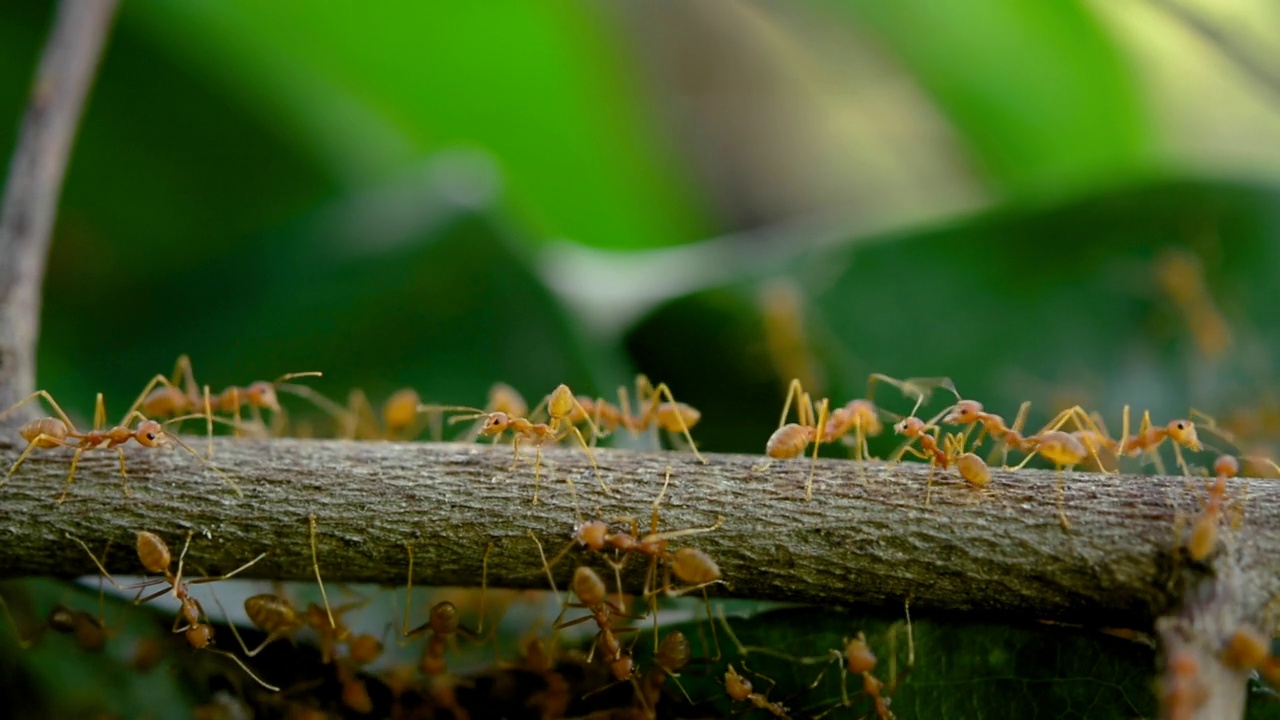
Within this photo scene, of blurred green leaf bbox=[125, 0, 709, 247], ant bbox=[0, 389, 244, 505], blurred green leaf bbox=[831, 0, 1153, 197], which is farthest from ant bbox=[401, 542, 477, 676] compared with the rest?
blurred green leaf bbox=[831, 0, 1153, 197]

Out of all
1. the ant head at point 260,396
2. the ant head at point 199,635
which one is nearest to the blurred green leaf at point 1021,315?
the ant head at point 260,396

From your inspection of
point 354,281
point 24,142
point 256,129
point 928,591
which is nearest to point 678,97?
point 256,129

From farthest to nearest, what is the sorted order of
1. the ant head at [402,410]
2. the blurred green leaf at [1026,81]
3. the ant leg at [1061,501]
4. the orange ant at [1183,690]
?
the blurred green leaf at [1026,81], the ant head at [402,410], the ant leg at [1061,501], the orange ant at [1183,690]

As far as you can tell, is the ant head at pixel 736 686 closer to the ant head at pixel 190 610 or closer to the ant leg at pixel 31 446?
the ant head at pixel 190 610

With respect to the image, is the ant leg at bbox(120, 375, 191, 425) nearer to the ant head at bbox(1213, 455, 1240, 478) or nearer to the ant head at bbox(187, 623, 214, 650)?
the ant head at bbox(187, 623, 214, 650)

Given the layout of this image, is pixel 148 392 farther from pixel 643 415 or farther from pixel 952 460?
pixel 952 460
